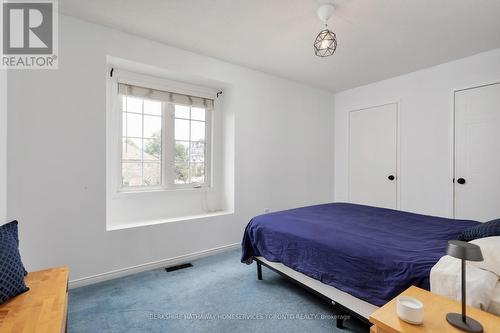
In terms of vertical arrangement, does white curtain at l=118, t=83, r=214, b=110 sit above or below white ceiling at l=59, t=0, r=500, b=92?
below

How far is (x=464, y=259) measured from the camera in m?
0.88

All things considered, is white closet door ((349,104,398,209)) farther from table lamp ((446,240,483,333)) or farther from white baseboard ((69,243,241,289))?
table lamp ((446,240,483,333))

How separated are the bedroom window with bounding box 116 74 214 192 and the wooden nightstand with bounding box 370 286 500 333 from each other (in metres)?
2.92

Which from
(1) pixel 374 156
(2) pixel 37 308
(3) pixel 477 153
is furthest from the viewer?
(1) pixel 374 156

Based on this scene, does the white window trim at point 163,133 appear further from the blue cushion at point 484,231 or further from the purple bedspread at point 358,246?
the blue cushion at point 484,231

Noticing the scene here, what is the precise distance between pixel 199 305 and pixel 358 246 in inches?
54.2

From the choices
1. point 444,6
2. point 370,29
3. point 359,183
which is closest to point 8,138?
point 370,29

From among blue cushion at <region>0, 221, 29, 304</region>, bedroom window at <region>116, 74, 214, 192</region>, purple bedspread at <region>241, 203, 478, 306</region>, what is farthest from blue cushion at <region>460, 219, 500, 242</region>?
bedroom window at <region>116, 74, 214, 192</region>

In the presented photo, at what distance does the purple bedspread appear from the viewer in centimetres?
145

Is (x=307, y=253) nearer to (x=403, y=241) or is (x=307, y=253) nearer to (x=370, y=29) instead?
(x=403, y=241)

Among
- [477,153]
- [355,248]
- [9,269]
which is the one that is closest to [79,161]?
[9,269]

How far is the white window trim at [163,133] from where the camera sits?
2926 mm

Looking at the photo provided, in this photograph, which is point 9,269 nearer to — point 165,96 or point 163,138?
point 163,138

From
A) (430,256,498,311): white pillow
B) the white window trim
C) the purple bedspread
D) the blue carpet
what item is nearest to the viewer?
(430,256,498,311): white pillow
